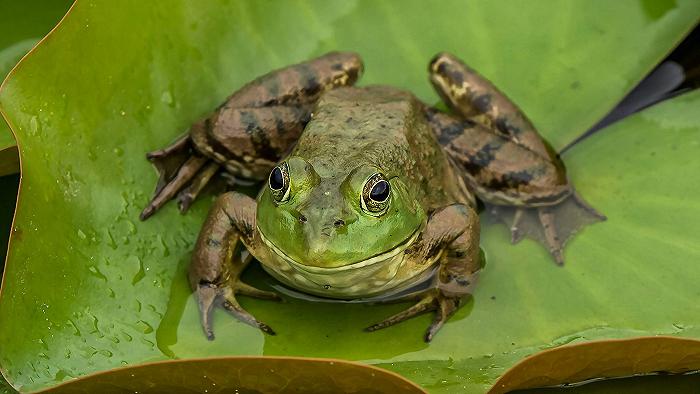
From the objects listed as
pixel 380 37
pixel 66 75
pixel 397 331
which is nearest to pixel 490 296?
pixel 397 331

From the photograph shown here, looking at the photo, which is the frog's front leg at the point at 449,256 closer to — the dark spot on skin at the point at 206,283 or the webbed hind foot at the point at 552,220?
the webbed hind foot at the point at 552,220

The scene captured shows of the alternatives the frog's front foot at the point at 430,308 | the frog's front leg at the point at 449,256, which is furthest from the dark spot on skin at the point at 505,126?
the frog's front foot at the point at 430,308

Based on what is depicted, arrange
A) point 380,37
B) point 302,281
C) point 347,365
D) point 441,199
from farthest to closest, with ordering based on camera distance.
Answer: point 380,37 < point 441,199 < point 302,281 < point 347,365

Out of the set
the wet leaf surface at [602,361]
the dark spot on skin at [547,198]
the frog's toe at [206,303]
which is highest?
the frog's toe at [206,303]

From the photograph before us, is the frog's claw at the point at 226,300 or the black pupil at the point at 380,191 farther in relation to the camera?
the frog's claw at the point at 226,300

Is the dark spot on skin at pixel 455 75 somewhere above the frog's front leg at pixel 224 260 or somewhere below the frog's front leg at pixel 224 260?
above

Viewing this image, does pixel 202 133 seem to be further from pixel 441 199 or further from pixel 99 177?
pixel 441 199

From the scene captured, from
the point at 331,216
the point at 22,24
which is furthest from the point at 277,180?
the point at 22,24
